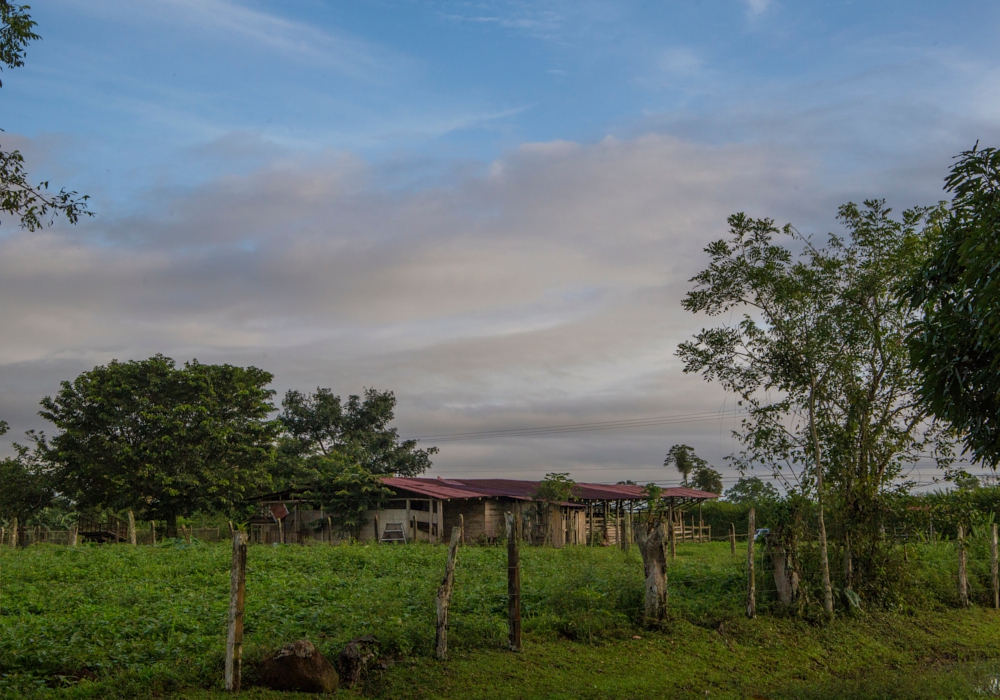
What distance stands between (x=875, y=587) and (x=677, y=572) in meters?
3.77

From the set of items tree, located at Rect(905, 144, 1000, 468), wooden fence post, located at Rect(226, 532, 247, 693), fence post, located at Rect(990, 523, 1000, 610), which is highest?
tree, located at Rect(905, 144, 1000, 468)

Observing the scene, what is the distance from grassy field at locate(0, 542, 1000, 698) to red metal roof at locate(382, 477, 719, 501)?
1418 cm

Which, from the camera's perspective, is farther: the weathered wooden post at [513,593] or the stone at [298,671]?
the weathered wooden post at [513,593]

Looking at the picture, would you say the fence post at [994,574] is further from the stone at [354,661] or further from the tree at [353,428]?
the tree at [353,428]

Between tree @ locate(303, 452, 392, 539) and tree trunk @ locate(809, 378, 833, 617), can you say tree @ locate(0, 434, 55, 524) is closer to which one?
tree @ locate(303, 452, 392, 539)

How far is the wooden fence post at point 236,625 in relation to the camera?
27.0 feet

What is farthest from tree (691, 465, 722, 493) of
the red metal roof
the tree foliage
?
the tree foliage

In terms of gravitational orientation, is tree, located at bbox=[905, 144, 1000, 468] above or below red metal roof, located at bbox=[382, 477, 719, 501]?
above

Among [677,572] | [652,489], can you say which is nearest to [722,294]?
[652,489]

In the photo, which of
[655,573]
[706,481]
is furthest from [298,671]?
[706,481]

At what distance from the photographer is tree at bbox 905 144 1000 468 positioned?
948cm

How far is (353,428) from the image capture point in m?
50.9

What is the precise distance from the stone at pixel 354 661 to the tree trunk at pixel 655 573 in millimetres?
4906

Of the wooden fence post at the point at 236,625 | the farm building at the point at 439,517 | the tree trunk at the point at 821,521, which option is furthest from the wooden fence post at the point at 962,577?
the farm building at the point at 439,517
